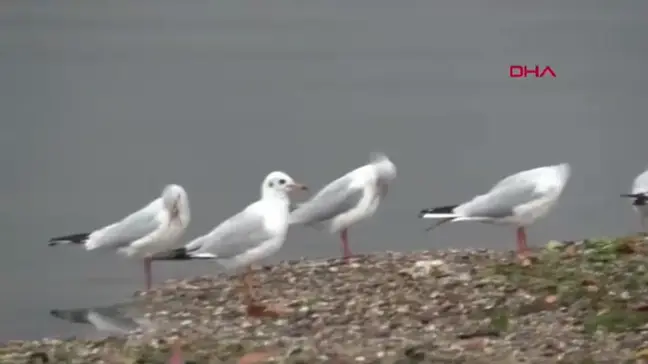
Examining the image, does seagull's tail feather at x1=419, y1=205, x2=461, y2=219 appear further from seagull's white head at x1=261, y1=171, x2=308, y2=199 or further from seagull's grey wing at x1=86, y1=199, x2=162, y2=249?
seagull's grey wing at x1=86, y1=199, x2=162, y2=249

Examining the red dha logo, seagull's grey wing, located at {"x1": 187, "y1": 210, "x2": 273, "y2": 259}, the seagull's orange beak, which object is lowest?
seagull's grey wing, located at {"x1": 187, "y1": 210, "x2": 273, "y2": 259}

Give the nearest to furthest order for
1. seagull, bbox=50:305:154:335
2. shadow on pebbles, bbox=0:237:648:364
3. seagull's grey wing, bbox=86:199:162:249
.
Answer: shadow on pebbles, bbox=0:237:648:364
seagull, bbox=50:305:154:335
seagull's grey wing, bbox=86:199:162:249

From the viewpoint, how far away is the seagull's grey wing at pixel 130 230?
358 cm

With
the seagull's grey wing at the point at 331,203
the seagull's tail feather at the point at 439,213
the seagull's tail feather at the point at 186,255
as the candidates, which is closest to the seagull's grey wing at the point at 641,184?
the seagull's tail feather at the point at 439,213

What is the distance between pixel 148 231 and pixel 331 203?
0.75 metres

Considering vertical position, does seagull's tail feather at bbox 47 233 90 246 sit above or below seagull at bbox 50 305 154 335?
above

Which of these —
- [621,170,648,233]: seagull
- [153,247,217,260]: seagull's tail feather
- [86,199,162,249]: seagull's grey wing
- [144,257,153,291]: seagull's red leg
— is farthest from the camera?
[621,170,648,233]: seagull

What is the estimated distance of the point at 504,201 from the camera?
154 inches

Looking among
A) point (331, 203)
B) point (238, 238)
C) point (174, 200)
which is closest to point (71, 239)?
point (174, 200)

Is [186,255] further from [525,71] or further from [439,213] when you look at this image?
[525,71]

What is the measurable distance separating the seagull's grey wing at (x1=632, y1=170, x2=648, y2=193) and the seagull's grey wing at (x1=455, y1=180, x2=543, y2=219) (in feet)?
1.58

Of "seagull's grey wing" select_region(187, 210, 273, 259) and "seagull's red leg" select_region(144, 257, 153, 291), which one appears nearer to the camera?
"seagull's grey wing" select_region(187, 210, 273, 259)

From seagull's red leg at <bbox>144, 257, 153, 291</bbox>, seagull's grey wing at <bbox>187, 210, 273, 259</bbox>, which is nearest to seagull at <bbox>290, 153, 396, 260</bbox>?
seagull's grey wing at <bbox>187, 210, 273, 259</bbox>

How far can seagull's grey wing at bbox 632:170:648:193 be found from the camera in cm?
410
